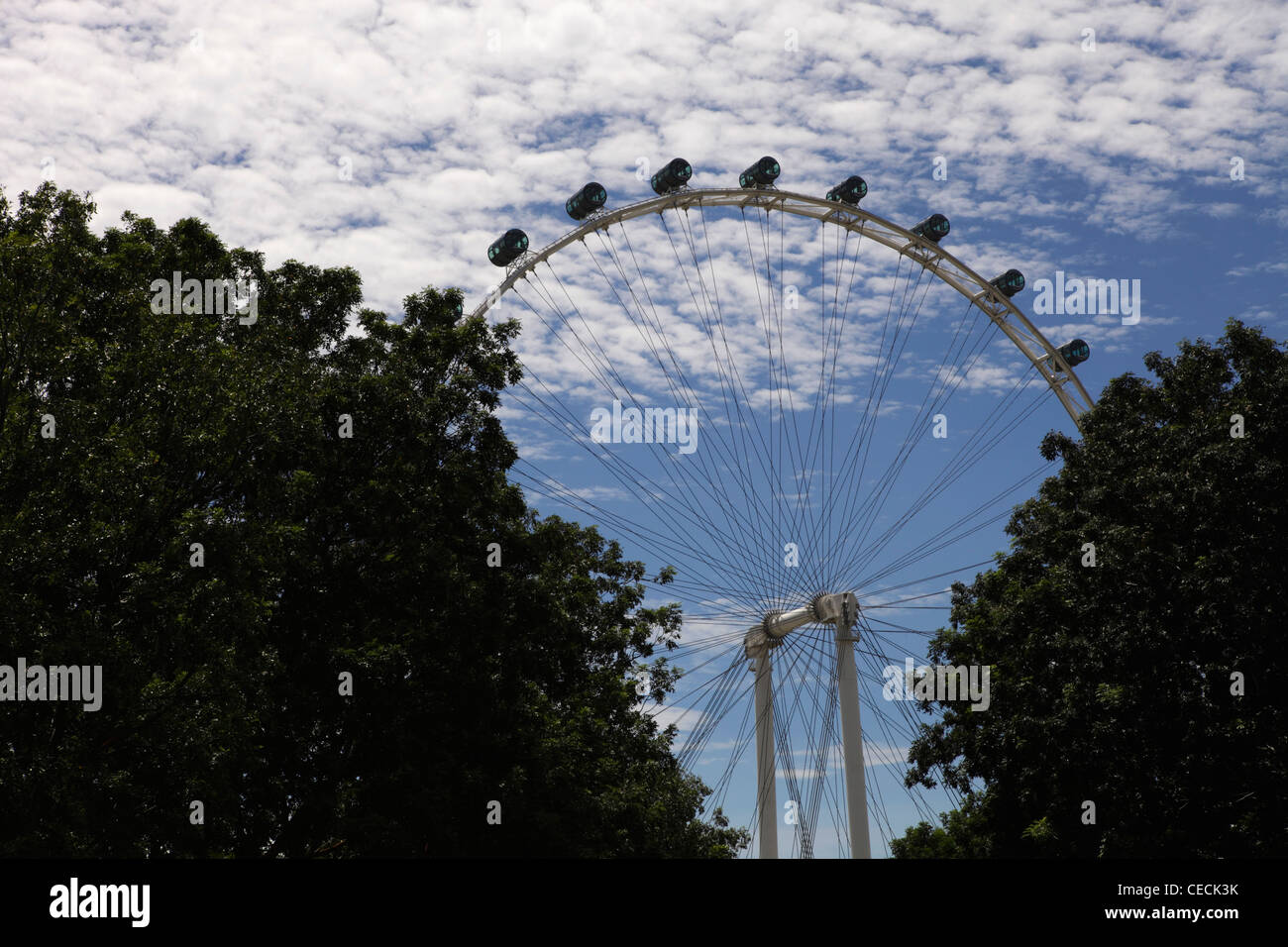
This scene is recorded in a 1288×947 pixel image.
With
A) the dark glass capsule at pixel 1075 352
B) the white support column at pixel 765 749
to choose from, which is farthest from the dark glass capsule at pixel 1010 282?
the white support column at pixel 765 749

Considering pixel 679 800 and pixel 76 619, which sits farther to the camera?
pixel 679 800

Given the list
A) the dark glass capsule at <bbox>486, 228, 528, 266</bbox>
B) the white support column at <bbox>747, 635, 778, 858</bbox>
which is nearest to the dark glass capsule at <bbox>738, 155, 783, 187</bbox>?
the dark glass capsule at <bbox>486, 228, 528, 266</bbox>

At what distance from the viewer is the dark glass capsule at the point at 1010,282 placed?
153 ft

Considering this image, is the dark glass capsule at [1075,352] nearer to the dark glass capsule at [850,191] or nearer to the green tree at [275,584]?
the dark glass capsule at [850,191]

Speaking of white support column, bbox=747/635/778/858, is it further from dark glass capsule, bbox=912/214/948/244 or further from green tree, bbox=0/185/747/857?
dark glass capsule, bbox=912/214/948/244

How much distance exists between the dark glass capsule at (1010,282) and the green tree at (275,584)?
22.7 meters

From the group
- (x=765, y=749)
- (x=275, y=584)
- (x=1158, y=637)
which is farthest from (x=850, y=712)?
(x=275, y=584)

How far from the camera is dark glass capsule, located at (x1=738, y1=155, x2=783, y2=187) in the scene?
1614 inches

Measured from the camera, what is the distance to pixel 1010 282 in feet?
153

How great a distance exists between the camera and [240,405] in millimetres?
22891

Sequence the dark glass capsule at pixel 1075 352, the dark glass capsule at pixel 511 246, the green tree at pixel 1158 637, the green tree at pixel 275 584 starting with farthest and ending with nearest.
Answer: the dark glass capsule at pixel 1075 352 < the dark glass capsule at pixel 511 246 < the green tree at pixel 1158 637 < the green tree at pixel 275 584
